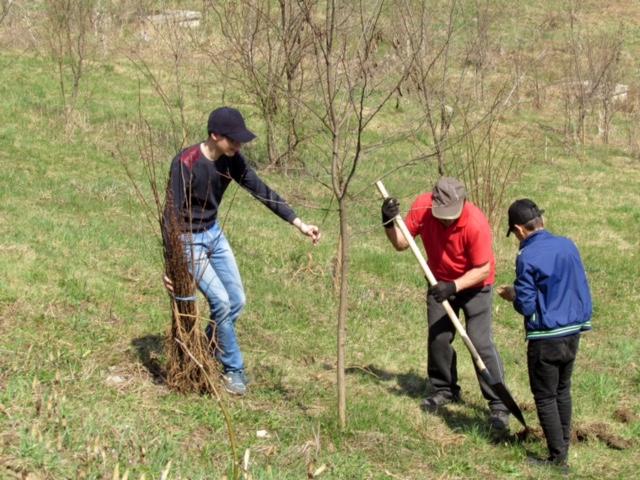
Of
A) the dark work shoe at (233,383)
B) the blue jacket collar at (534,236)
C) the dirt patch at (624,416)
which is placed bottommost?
the dirt patch at (624,416)

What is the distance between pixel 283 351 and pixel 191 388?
4.91ft

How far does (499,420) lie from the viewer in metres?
6.12

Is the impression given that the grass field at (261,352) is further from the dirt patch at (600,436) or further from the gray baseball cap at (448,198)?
the gray baseball cap at (448,198)

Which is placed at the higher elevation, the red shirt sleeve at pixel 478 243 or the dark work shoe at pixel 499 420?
the red shirt sleeve at pixel 478 243

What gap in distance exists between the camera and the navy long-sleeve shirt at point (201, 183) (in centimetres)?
530

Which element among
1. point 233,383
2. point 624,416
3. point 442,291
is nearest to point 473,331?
point 442,291

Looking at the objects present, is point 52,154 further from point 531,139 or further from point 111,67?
point 531,139

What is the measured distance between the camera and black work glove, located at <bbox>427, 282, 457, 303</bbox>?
5.71 m

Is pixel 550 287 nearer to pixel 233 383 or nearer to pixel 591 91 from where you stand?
pixel 233 383

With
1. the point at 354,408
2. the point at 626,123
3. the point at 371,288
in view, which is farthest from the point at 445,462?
the point at 626,123

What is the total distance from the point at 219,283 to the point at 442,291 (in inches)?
56.2

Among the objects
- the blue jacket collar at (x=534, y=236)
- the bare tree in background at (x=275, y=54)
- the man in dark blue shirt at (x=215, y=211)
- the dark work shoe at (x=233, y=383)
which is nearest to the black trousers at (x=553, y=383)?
the blue jacket collar at (x=534, y=236)

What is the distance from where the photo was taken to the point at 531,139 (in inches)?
769

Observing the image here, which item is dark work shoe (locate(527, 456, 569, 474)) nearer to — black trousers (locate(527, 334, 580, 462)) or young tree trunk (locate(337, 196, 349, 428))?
black trousers (locate(527, 334, 580, 462))
